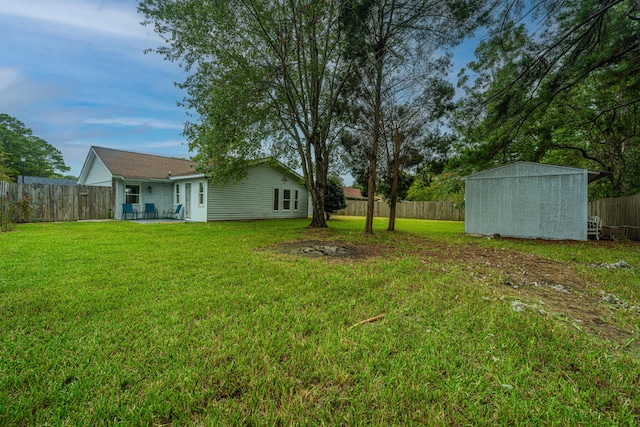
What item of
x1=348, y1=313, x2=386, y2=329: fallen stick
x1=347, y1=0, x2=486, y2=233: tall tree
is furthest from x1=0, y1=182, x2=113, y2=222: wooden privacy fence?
x1=348, y1=313, x2=386, y2=329: fallen stick

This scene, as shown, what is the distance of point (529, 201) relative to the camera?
971 centimetres

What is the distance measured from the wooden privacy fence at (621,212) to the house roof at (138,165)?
18638 mm

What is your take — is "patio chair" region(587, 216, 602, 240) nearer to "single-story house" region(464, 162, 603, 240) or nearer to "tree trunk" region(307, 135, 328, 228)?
"single-story house" region(464, 162, 603, 240)

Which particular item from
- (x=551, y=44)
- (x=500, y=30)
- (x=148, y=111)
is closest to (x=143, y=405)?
(x=500, y=30)

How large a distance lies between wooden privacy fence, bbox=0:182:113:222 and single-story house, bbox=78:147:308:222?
0.61m

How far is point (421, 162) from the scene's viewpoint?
11.5 metres

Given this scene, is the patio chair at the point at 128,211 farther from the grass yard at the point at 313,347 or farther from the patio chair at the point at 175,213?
the grass yard at the point at 313,347

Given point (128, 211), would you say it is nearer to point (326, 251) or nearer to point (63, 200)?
point (63, 200)

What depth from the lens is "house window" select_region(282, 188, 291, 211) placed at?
729 inches

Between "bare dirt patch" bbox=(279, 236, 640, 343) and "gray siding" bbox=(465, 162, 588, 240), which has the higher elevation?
"gray siding" bbox=(465, 162, 588, 240)

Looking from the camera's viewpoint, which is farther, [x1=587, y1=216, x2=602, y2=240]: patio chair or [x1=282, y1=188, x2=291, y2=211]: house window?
[x1=282, y1=188, x2=291, y2=211]: house window

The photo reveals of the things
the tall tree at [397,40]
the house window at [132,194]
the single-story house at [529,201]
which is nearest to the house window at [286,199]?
the tall tree at [397,40]

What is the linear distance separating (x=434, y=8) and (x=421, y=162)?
5429mm

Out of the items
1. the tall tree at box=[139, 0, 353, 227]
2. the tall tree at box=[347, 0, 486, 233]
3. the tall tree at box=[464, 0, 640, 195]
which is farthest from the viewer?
the tall tree at box=[139, 0, 353, 227]
